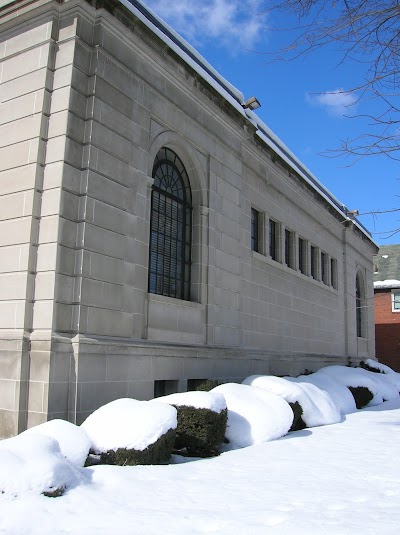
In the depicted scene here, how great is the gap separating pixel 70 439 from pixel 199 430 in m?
2.02

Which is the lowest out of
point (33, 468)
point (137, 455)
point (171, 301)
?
point (137, 455)

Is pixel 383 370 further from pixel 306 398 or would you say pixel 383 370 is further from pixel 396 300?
pixel 396 300

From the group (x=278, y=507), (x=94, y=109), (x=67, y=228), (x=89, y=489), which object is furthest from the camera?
(x=94, y=109)

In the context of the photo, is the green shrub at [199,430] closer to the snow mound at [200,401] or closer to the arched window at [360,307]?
the snow mound at [200,401]

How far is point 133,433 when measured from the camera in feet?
22.7

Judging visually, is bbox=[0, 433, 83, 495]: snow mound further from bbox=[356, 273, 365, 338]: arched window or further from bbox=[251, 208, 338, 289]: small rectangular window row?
bbox=[356, 273, 365, 338]: arched window

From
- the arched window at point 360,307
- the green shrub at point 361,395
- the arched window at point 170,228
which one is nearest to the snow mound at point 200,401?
the arched window at point 170,228

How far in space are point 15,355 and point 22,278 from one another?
1285 mm

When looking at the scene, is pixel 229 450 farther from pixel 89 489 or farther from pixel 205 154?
pixel 205 154

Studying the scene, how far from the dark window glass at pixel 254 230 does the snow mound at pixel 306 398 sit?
5.29 metres

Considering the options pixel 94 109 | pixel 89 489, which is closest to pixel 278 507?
pixel 89 489

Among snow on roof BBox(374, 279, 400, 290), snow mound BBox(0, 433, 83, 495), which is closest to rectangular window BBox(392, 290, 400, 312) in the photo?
snow on roof BBox(374, 279, 400, 290)

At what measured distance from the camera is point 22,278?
898 centimetres

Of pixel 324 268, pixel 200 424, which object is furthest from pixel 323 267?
pixel 200 424
